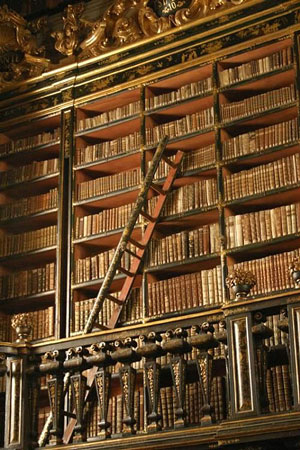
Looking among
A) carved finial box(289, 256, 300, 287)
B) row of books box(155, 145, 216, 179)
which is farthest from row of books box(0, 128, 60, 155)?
carved finial box(289, 256, 300, 287)

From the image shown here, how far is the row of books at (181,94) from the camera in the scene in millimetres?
6768

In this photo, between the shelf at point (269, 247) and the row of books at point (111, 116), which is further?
the row of books at point (111, 116)

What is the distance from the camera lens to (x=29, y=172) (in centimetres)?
739

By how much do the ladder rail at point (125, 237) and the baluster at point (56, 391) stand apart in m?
0.66

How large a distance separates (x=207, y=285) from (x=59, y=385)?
1325 millimetres

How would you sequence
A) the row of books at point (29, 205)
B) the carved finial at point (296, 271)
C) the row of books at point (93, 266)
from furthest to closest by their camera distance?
the row of books at point (29, 205), the row of books at point (93, 266), the carved finial at point (296, 271)

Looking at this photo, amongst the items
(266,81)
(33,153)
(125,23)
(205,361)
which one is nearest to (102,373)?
(205,361)

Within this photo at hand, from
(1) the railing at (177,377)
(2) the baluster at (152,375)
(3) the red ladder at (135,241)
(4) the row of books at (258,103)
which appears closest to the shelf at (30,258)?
(3) the red ladder at (135,241)

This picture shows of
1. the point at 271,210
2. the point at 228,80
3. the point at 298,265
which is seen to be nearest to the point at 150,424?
the point at 298,265

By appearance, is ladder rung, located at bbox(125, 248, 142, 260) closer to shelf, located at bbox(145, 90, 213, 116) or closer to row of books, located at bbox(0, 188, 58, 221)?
row of books, located at bbox(0, 188, 58, 221)

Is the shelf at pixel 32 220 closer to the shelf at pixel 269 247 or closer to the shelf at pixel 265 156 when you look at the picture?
the shelf at pixel 265 156

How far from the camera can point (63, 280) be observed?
6863mm

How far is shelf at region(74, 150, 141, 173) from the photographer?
274 inches

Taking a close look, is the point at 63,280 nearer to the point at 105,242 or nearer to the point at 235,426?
the point at 105,242
